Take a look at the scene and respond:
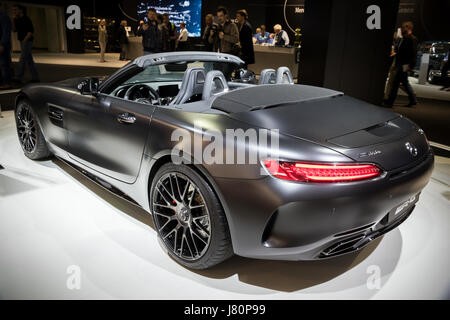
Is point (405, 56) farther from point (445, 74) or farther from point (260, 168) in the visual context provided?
point (260, 168)

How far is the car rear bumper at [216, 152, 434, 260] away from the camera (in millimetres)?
1650

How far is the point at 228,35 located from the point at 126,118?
5.42 meters

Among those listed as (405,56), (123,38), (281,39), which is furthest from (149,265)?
(123,38)

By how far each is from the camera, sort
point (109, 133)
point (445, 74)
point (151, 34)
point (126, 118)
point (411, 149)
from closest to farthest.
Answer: point (411, 149) < point (126, 118) < point (109, 133) < point (151, 34) < point (445, 74)

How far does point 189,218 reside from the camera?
2.09 m

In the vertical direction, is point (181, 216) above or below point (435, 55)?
below

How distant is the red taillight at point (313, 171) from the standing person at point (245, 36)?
5.81 meters

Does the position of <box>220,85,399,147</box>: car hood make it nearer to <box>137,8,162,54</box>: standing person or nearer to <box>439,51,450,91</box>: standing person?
<box>137,8,162,54</box>: standing person

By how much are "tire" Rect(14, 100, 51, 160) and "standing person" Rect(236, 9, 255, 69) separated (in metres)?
4.42

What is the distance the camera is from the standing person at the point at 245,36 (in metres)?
7.23

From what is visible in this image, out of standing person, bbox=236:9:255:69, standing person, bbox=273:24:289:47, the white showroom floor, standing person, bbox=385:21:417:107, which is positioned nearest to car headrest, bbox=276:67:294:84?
the white showroom floor

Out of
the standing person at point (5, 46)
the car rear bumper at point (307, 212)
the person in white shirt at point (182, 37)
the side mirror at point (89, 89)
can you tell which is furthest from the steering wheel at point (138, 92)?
the person in white shirt at point (182, 37)

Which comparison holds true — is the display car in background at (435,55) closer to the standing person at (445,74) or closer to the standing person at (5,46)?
the standing person at (445,74)
